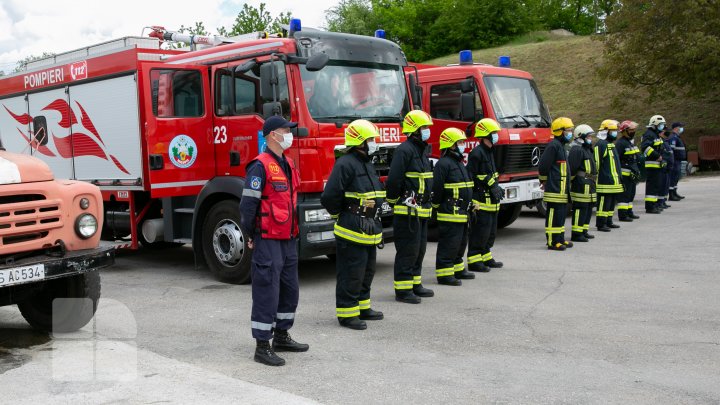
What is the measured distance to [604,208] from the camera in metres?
12.4

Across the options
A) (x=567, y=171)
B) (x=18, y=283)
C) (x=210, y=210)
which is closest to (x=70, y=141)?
(x=210, y=210)

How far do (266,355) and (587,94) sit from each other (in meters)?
31.8

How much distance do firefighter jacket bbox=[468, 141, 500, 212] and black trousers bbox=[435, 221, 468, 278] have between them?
846 millimetres

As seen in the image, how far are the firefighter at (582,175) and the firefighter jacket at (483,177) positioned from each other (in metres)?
2.44

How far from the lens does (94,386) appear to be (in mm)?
4781

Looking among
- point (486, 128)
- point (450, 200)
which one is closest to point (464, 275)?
point (450, 200)

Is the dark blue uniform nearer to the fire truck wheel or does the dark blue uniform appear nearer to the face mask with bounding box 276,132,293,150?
the face mask with bounding box 276,132,293,150

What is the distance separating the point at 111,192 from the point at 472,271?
4.95m

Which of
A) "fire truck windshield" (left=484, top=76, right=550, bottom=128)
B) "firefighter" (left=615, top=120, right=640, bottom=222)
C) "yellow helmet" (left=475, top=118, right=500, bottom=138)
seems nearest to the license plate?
"yellow helmet" (left=475, top=118, right=500, bottom=138)

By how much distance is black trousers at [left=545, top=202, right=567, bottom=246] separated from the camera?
34.6 feet

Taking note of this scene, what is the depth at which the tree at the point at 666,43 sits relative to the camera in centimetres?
2288

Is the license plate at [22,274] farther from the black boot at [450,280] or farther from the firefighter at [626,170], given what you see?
the firefighter at [626,170]

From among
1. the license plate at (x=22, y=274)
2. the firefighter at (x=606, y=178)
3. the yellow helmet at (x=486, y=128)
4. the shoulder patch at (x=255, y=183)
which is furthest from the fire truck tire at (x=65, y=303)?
the firefighter at (x=606, y=178)

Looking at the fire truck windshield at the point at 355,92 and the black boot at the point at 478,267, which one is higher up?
the fire truck windshield at the point at 355,92
